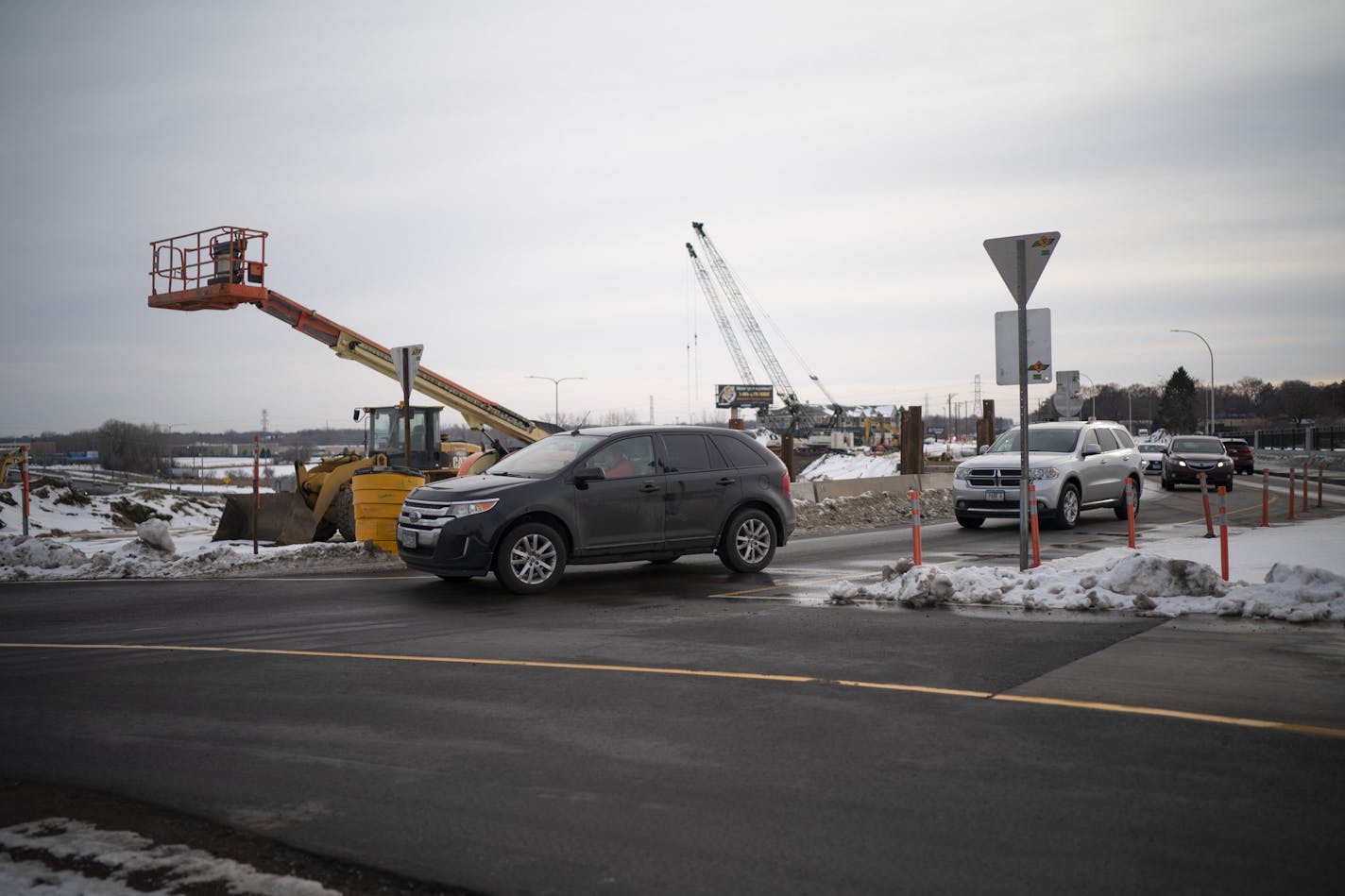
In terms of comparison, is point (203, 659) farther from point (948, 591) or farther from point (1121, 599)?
point (1121, 599)

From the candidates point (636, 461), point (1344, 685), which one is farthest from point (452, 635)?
point (1344, 685)

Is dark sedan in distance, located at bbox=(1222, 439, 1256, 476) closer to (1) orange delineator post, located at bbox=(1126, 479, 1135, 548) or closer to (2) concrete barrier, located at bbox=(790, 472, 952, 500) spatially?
(2) concrete barrier, located at bbox=(790, 472, 952, 500)

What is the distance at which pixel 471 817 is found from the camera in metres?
4.43

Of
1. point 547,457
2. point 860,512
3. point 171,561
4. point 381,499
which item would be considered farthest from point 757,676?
point 860,512

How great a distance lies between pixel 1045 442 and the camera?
64.5ft

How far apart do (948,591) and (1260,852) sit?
651cm

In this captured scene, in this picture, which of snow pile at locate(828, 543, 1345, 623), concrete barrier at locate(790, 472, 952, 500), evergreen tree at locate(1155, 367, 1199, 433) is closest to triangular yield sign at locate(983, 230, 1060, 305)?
snow pile at locate(828, 543, 1345, 623)

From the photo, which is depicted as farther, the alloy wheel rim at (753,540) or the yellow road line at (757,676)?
the alloy wheel rim at (753,540)

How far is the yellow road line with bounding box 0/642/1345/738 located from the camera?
564cm

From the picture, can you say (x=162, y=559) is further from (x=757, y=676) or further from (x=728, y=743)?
(x=728, y=743)

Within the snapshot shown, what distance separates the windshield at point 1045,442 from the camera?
1936 cm

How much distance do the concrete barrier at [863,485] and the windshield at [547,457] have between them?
37.6ft

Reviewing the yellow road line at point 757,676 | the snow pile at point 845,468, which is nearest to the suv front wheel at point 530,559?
the yellow road line at point 757,676

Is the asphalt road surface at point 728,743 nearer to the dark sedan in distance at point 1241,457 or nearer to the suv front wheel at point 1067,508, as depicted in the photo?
the suv front wheel at point 1067,508
